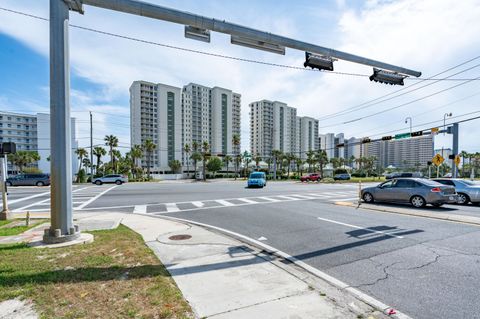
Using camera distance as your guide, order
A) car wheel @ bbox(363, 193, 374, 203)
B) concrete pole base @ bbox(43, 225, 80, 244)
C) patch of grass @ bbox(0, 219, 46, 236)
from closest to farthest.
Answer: concrete pole base @ bbox(43, 225, 80, 244), patch of grass @ bbox(0, 219, 46, 236), car wheel @ bbox(363, 193, 374, 203)

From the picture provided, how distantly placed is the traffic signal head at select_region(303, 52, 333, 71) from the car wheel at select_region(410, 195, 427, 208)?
8.92 meters

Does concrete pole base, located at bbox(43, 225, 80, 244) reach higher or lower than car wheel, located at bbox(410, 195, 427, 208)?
higher

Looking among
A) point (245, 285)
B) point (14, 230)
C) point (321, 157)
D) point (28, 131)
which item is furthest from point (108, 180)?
point (28, 131)

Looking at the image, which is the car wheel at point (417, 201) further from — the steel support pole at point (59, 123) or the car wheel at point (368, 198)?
the steel support pole at point (59, 123)

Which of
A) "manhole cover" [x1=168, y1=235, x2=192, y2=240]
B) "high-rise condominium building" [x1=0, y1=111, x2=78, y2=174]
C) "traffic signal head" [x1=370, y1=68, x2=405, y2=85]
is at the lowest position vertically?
"manhole cover" [x1=168, y1=235, x2=192, y2=240]

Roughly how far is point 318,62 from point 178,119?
106998mm

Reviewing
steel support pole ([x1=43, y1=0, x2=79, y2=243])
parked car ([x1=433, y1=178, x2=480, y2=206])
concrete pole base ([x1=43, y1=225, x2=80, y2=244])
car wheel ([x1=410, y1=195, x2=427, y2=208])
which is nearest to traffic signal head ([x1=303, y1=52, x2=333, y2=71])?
steel support pole ([x1=43, y1=0, x2=79, y2=243])

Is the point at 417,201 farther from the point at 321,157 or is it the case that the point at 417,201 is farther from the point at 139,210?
the point at 321,157

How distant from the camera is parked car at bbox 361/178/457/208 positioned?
493 inches

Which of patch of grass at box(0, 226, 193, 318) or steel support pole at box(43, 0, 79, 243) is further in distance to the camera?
steel support pole at box(43, 0, 79, 243)

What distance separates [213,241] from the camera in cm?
692

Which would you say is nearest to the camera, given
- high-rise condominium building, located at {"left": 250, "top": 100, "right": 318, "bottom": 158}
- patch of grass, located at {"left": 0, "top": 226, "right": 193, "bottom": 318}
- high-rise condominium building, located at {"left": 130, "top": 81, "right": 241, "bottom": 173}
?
patch of grass, located at {"left": 0, "top": 226, "right": 193, "bottom": 318}

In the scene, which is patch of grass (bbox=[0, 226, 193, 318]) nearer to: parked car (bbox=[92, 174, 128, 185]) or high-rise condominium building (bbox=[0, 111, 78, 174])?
parked car (bbox=[92, 174, 128, 185])


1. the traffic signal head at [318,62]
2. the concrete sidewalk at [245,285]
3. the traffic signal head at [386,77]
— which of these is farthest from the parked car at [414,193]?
the concrete sidewalk at [245,285]
